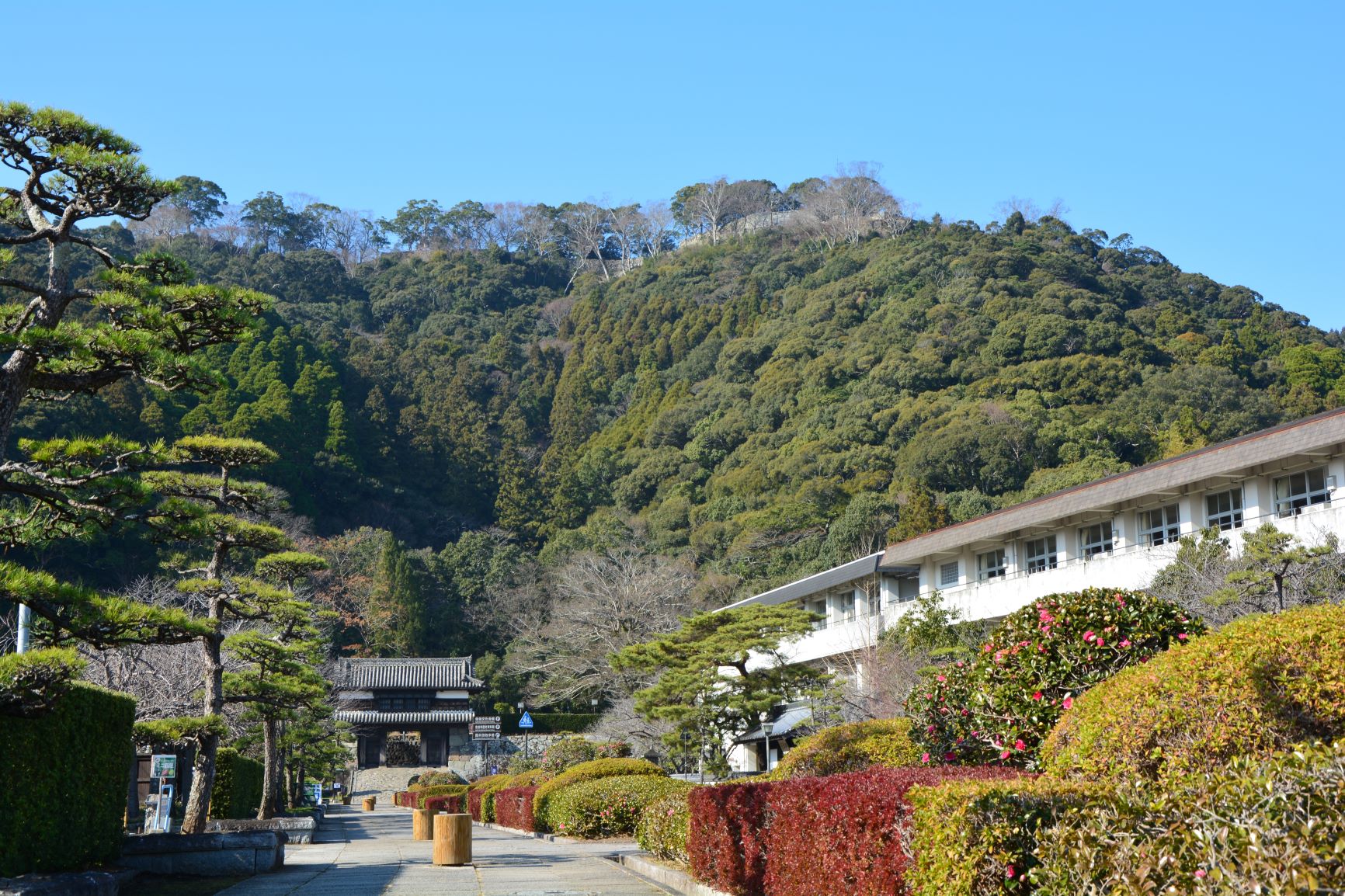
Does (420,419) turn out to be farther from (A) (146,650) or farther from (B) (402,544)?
(A) (146,650)

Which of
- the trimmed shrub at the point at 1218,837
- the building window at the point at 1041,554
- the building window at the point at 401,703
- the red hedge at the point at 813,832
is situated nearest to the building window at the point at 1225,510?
the building window at the point at 1041,554

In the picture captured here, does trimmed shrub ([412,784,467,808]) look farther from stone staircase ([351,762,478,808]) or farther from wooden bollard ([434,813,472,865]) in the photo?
wooden bollard ([434,813,472,865])

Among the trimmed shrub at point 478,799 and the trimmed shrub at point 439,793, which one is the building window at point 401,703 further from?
the trimmed shrub at point 478,799

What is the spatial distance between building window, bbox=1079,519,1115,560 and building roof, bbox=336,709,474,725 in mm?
33670

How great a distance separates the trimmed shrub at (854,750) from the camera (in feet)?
38.4

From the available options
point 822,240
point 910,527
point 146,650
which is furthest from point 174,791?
point 822,240

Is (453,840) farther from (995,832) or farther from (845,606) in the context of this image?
(845,606)

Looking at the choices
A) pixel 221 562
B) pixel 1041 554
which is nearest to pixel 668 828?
pixel 221 562

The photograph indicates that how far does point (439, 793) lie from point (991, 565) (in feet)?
61.8

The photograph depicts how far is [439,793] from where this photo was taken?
3559 cm

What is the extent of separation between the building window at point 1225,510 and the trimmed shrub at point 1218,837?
80.1 ft

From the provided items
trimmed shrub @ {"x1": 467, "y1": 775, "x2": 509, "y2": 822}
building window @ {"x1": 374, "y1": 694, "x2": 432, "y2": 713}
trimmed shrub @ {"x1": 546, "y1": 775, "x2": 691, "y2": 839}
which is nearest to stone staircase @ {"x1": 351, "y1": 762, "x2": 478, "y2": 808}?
building window @ {"x1": 374, "y1": 694, "x2": 432, "y2": 713}

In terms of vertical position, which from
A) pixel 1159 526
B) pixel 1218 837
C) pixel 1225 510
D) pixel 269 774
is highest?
pixel 1225 510

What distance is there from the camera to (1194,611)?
20703 mm
